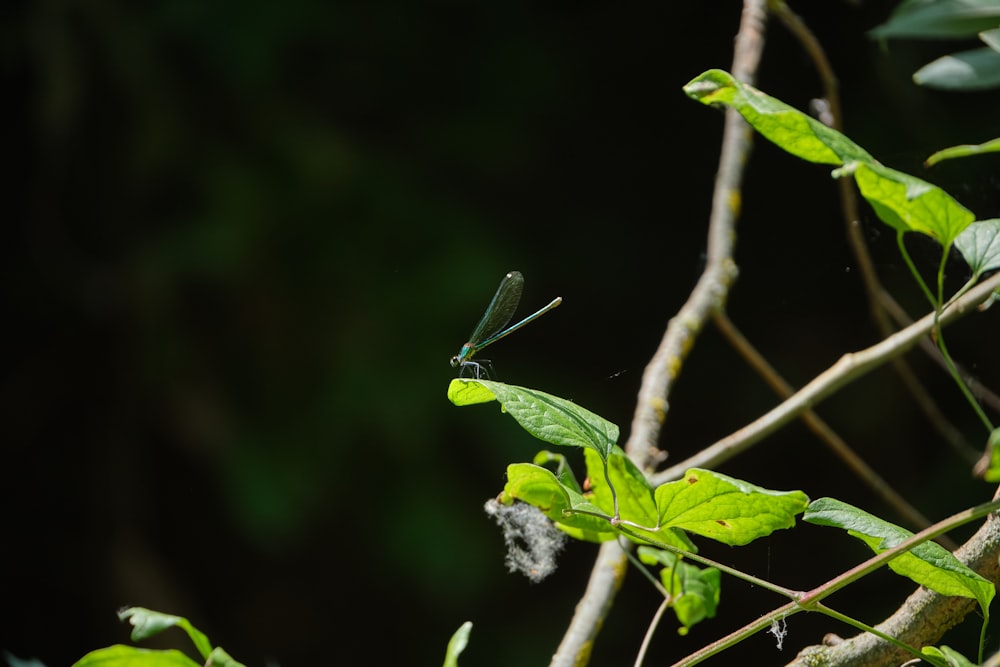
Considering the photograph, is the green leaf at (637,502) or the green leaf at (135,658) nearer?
the green leaf at (135,658)

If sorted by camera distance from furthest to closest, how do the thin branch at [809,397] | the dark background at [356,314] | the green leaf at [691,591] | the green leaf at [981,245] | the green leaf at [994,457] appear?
the dark background at [356,314], the thin branch at [809,397], the green leaf at [691,591], the green leaf at [981,245], the green leaf at [994,457]

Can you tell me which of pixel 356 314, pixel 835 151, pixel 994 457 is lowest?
pixel 356 314

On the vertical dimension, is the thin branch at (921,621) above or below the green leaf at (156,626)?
below

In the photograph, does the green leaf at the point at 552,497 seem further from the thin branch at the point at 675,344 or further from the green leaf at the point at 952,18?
the green leaf at the point at 952,18

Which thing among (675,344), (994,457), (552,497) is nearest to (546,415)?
(552,497)

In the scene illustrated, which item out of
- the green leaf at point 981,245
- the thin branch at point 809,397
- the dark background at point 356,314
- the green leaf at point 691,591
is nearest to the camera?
the green leaf at point 981,245

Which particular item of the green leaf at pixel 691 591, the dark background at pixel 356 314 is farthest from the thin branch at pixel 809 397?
the dark background at pixel 356 314

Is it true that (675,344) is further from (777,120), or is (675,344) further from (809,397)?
(777,120)

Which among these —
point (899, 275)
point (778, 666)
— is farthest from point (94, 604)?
point (899, 275)
